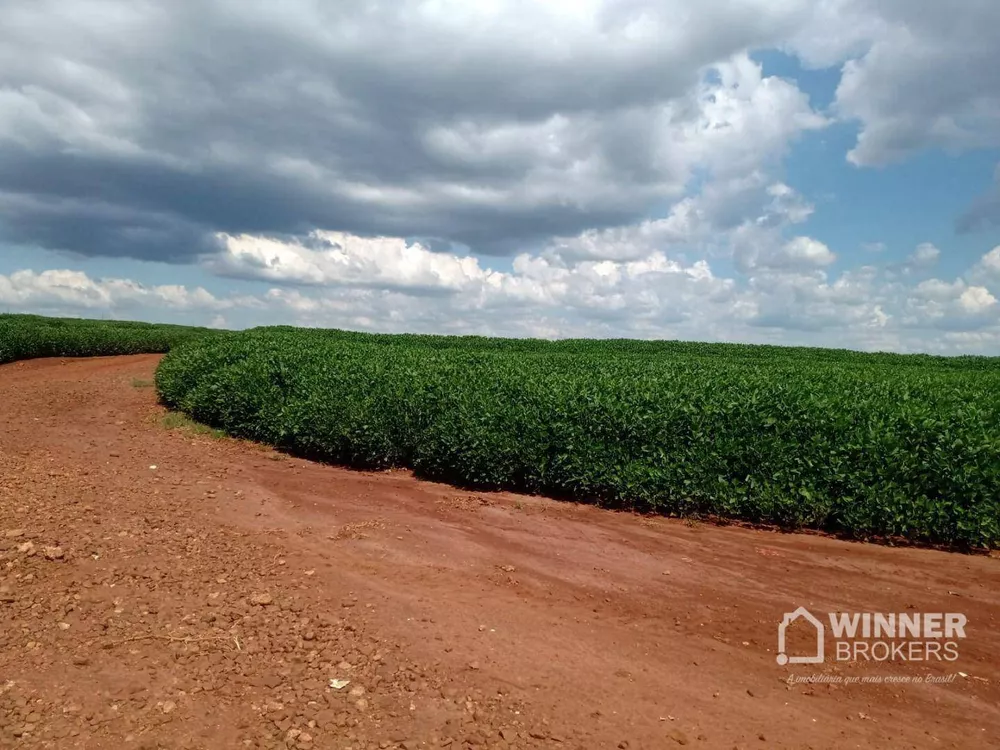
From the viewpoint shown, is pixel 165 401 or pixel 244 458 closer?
pixel 244 458

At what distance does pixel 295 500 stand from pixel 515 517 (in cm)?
258

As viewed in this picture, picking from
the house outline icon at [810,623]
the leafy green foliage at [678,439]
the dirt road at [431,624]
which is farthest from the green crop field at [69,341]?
the house outline icon at [810,623]

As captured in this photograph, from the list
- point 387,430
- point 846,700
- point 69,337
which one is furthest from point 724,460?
point 69,337

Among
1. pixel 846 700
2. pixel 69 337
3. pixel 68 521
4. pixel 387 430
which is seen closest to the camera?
pixel 846 700

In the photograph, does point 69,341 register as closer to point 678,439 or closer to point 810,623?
point 678,439

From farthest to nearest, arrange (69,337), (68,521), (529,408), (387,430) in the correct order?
(69,337)
(387,430)
(529,408)
(68,521)

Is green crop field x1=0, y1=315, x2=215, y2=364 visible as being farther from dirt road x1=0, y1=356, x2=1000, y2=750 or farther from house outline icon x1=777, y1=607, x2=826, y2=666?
house outline icon x1=777, y1=607, x2=826, y2=666

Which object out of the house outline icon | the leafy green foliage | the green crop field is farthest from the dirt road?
the green crop field

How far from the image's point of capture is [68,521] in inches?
239

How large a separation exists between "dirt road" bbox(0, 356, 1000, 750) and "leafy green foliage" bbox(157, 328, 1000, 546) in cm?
47

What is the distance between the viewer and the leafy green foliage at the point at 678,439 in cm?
740

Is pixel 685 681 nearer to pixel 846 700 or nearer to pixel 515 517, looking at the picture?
pixel 846 700

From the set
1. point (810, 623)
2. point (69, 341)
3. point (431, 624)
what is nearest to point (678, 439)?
point (810, 623)

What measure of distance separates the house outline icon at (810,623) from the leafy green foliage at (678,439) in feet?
7.95
